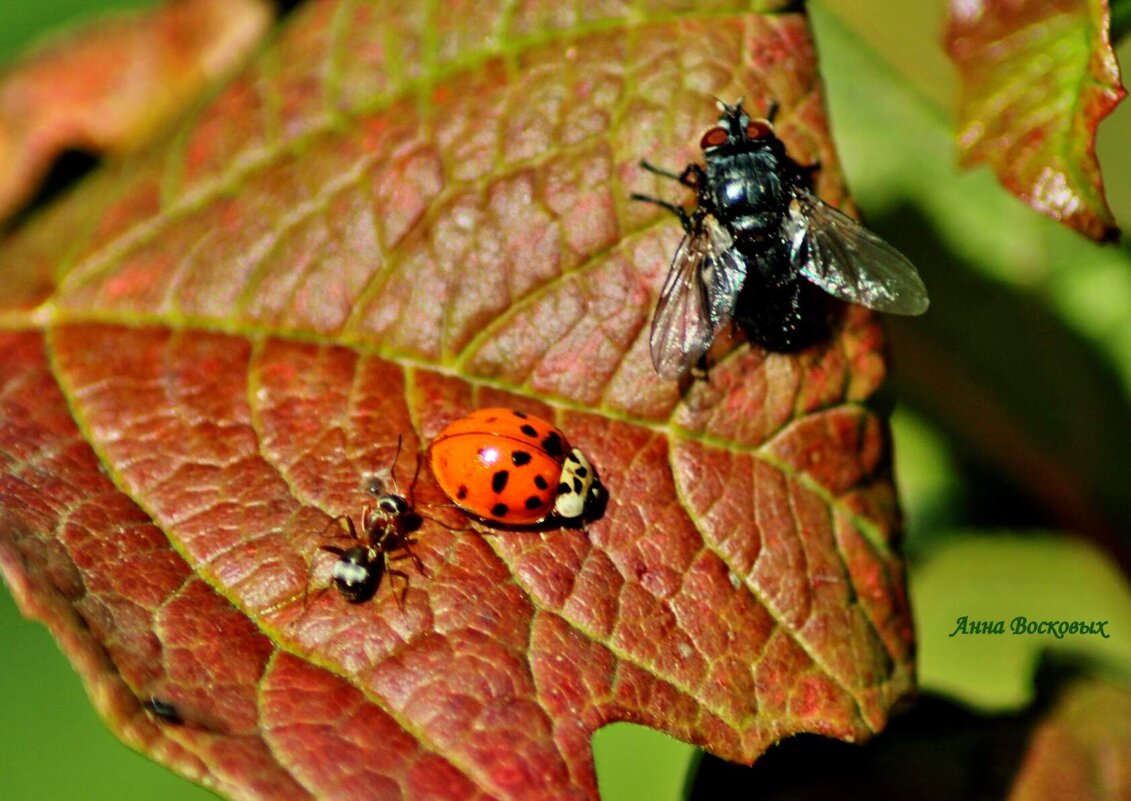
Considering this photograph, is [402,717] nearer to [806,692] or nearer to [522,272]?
[806,692]

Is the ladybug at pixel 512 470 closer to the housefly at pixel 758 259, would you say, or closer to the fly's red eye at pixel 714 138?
the housefly at pixel 758 259

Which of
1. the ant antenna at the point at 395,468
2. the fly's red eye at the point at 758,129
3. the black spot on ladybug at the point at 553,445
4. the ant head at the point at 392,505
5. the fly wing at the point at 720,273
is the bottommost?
the ant head at the point at 392,505

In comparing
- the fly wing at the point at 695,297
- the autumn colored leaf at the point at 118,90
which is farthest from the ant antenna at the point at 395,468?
the autumn colored leaf at the point at 118,90

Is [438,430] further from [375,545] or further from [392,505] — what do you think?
[375,545]

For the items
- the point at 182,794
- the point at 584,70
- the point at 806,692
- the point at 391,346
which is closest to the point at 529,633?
the point at 806,692

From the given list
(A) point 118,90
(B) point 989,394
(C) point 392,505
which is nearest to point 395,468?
(C) point 392,505

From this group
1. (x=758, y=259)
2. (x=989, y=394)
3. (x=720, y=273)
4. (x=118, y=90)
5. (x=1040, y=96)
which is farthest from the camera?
(x=118, y=90)

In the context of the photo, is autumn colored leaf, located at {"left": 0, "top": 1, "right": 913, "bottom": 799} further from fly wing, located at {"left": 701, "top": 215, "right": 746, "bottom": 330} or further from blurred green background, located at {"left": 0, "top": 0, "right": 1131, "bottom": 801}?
blurred green background, located at {"left": 0, "top": 0, "right": 1131, "bottom": 801}

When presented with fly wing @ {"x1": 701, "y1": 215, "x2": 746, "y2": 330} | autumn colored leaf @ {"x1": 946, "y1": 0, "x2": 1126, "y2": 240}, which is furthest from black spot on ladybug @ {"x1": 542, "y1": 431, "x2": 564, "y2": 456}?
autumn colored leaf @ {"x1": 946, "y1": 0, "x2": 1126, "y2": 240}
